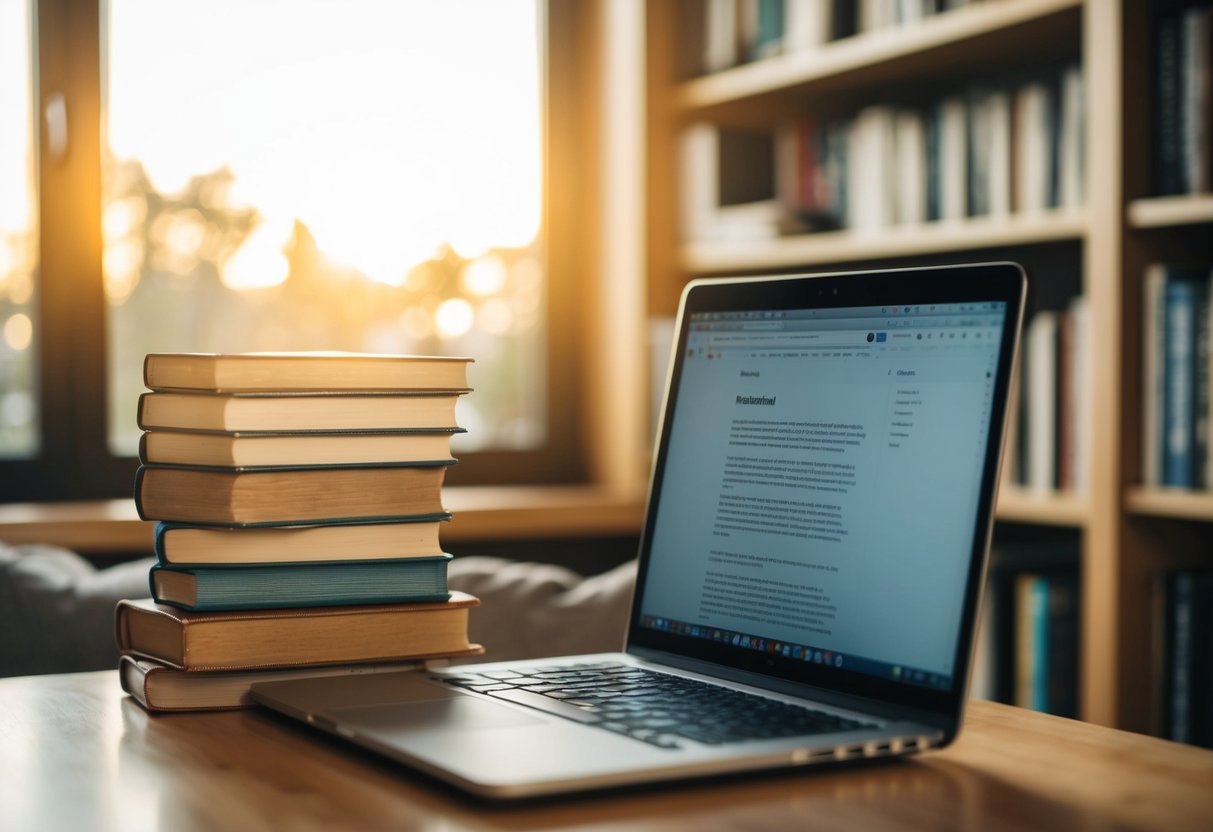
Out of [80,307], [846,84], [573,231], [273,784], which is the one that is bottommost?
[273,784]

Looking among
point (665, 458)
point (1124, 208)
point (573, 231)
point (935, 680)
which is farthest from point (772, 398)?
point (573, 231)

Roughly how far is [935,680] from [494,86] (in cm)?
232

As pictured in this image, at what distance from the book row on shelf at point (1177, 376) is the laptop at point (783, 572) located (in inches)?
41.7

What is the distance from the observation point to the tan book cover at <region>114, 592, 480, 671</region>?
94cm

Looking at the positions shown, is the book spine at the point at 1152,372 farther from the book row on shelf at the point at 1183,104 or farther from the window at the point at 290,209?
the window at the point at 290,209

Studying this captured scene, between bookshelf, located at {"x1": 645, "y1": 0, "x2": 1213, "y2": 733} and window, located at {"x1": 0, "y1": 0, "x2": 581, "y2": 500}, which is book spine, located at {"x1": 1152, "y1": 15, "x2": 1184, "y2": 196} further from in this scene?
window, located at {"x1": 0, "y1": 0, "x2": 581, "y2": 500}

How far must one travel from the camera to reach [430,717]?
82cm

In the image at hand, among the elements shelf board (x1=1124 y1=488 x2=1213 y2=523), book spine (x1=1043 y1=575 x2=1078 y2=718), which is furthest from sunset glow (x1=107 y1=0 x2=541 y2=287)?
shelf board (x1=1124 y1=488 x2=1213 y2=523)

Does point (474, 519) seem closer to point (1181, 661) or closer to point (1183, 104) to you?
point (1181, 661)

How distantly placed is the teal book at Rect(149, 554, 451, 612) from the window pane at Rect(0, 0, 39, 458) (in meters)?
1.62

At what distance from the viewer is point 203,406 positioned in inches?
38.2

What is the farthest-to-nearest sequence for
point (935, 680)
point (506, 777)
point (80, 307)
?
1. point (80, 307)
2. point (935, 680)
3. point (506, 777)

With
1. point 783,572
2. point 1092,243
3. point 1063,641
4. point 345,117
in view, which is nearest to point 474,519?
point 345,117

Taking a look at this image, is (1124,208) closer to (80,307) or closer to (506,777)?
(506,777)
